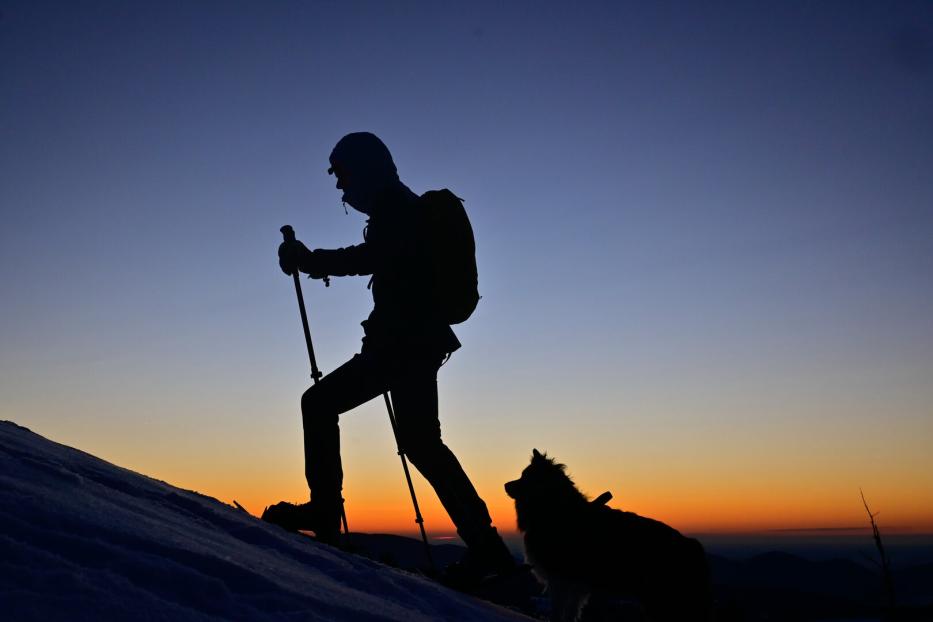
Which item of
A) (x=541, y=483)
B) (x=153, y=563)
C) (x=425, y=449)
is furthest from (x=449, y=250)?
(x=153, y=563)

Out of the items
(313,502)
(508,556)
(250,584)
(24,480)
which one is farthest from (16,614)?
(508,556)

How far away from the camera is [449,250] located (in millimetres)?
5227

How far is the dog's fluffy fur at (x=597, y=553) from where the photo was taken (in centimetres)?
434

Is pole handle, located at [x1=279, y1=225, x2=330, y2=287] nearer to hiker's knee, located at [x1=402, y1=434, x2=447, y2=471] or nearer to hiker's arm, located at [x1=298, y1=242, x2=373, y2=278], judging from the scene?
hiker's arm, located at [x1=298, y1=242, x2=373, y2=278]

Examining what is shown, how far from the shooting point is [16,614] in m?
1.92

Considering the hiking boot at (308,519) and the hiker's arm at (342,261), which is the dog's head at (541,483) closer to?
the hiking boot at (308,519)

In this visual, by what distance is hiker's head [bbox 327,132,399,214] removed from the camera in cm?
560

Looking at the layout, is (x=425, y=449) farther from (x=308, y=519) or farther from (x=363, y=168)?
(x=363, y=168)

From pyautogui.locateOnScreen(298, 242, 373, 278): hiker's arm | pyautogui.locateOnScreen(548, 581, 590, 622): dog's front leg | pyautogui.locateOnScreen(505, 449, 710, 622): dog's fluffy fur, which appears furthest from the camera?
pyautogui.locateOnScreen(298, 242, 373, 278): hiker's arm

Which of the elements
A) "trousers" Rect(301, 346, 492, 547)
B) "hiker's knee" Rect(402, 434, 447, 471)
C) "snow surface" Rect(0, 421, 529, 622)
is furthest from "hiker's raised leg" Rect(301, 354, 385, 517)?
"snow surface" Rect(0, 421, 529, 622)

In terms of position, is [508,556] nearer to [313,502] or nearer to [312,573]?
[313,502]

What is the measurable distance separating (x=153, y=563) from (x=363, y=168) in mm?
3652

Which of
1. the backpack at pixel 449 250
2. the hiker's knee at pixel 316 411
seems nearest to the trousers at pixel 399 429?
the hiker's knee at pixel 316 411

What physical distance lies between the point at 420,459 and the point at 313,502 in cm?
85
